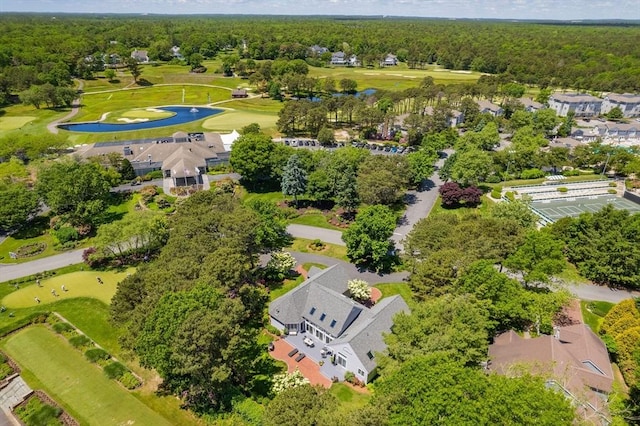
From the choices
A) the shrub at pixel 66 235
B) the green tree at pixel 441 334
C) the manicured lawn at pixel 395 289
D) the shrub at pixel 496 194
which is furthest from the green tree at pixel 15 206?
the shrub at pixel 496 194

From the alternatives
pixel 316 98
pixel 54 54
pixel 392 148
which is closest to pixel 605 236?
pixel 392 148

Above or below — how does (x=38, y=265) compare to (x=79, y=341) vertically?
below

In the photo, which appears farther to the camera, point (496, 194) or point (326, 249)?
point (496, 194)

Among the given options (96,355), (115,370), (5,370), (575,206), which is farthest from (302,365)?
(575,206)

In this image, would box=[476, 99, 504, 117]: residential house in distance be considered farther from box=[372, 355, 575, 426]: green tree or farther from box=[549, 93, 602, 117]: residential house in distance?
box=[372, 355, 575, 426]: green tree

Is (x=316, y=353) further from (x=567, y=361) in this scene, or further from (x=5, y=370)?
(x=5, y=370)

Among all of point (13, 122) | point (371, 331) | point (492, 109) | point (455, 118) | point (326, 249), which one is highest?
point (492, 109)

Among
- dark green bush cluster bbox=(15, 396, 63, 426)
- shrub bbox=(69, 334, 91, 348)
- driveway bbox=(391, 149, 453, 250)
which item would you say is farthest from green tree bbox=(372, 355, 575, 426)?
driveway bbox=(391, 149, 453, 250)
